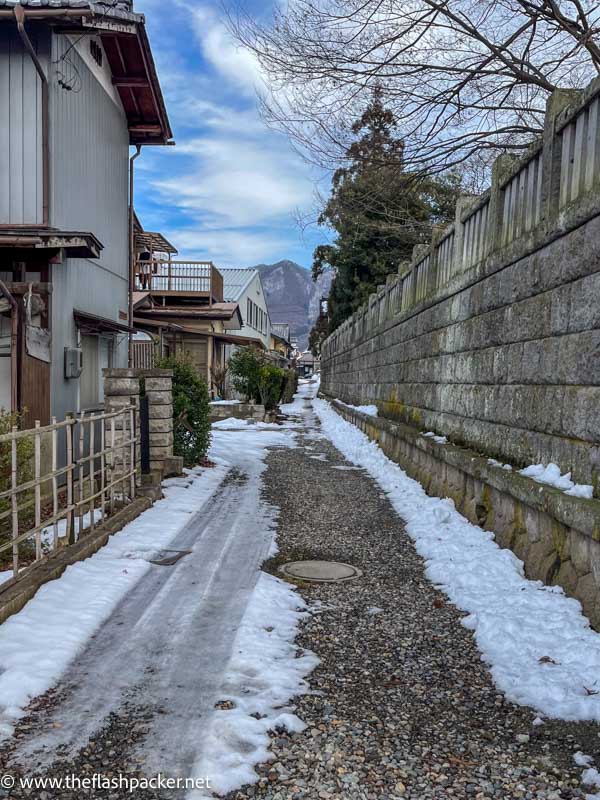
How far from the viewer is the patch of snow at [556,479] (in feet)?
13.7

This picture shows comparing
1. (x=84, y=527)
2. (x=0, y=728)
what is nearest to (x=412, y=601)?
(x=0, y=728)

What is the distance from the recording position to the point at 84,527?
21.0 ft

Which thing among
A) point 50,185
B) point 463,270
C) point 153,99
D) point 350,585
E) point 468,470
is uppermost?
point 153,99

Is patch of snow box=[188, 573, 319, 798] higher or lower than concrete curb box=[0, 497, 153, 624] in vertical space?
lower

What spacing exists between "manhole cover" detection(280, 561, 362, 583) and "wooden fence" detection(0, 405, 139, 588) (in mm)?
2002

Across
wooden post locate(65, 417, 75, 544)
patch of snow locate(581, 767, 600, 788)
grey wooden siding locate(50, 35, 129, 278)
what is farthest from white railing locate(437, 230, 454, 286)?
patch of snow locate(581, 767, 600, 788)

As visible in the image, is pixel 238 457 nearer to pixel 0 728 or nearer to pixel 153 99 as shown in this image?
pixel 153 99

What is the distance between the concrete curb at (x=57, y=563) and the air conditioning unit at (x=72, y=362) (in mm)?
3353

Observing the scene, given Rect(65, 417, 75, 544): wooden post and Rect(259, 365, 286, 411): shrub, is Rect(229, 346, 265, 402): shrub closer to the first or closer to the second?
Rect(259, 365, 286, 411): shrub

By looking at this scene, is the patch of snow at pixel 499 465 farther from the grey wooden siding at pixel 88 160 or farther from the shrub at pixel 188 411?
the grey wooden siding at pixel 88 160

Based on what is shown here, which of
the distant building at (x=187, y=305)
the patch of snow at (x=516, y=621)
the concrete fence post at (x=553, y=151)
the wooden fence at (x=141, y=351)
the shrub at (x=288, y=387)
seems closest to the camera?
the patch of snow at (x=516, y=621)

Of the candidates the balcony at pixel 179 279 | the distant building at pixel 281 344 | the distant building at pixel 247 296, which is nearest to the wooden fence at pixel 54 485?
the balcony at pixel 179 279

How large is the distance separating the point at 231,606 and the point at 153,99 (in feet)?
38.9

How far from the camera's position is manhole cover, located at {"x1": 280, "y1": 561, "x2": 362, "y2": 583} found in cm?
530
